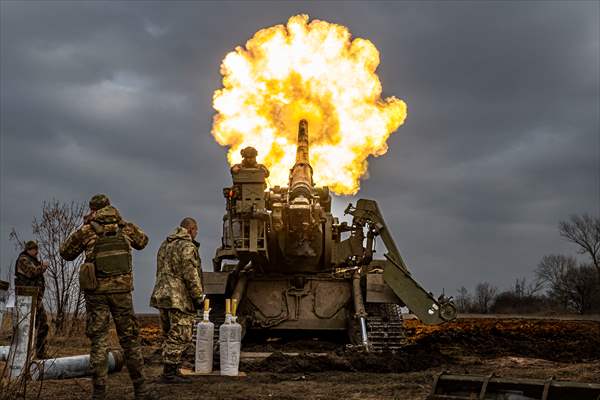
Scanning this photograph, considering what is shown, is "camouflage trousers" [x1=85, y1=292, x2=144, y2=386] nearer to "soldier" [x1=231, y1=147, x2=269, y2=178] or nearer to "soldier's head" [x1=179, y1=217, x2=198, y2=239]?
"soldier's head" [x1=179, y1=217, x2=198, y2=239]

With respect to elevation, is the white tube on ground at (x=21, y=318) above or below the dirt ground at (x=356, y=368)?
above

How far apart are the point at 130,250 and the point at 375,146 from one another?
31.7 ft

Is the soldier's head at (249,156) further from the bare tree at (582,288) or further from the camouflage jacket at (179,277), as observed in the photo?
→ the bare tree at (582,288)

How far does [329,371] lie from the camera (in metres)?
11.2

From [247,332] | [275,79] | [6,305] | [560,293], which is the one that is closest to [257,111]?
[275,79]

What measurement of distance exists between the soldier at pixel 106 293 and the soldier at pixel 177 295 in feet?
4.50

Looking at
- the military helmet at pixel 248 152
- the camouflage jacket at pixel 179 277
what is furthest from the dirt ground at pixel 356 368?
the military helmet at pixel 248 152

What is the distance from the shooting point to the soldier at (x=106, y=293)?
8.00m

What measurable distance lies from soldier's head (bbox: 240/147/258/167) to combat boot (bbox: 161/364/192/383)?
16.0 ft

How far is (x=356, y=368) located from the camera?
37.4 feet

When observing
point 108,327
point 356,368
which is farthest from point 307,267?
point 108,327

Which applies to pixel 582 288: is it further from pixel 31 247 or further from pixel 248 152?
pixel 31 247

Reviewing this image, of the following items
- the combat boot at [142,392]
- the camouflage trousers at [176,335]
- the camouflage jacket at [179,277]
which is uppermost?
the camouflage jacket at [179,277]

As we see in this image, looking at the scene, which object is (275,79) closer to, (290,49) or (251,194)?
(290,49)
